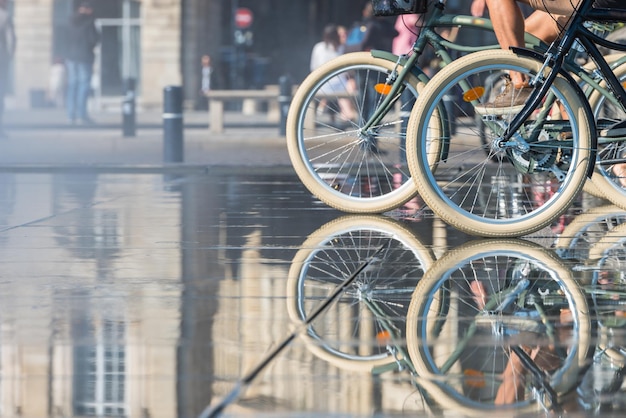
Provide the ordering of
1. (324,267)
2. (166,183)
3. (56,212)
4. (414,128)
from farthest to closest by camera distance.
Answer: (166,183) → (56,212) → (414,128) → (324,267)

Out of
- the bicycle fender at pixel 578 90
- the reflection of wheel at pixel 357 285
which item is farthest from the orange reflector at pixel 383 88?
the bicycle fender at pixel 578 90

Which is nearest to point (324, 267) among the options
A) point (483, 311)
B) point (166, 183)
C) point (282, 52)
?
point (483, 311)

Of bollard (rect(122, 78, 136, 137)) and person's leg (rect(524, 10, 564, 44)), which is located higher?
person's leg (rect(524, 10, 564, 44))

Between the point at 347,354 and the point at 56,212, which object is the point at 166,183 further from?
the point at 347,354

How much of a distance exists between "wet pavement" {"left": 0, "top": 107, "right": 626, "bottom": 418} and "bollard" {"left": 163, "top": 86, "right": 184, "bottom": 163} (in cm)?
483

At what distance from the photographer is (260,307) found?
4.82 meters

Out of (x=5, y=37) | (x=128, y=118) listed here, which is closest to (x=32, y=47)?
(x=128, y=118)

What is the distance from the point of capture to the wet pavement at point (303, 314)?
11.5ft

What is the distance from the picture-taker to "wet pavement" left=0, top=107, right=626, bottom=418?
11.5ft

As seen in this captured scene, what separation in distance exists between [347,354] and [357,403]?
583 millimetres

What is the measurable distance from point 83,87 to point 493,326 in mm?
21138

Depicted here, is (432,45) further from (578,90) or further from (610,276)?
(610,276)

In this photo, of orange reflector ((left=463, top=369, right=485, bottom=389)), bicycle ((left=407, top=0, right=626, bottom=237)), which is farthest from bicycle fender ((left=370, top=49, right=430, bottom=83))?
orange reflector ((left=463, top=369, right=485, bottom=389))

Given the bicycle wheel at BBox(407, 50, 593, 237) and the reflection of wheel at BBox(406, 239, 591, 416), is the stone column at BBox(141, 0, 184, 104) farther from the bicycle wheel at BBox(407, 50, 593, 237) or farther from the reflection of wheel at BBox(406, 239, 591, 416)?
the reflection of wheel at BBox(406, 239, 591, 416)
